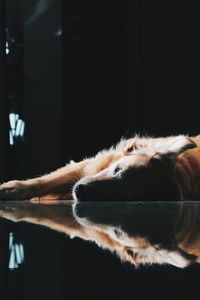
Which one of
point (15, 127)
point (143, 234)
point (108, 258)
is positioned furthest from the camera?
point (15, 127)

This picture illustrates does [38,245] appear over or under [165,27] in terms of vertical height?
under

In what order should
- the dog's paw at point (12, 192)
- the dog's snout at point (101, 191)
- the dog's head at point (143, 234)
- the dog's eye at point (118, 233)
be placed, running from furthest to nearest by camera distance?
the dog's paw at point (12, 192)
the dog's snout at point (101, 191)
the dog's eye at point (118, 233)
the dog's head at point (143, 234)

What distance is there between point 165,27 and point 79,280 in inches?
138

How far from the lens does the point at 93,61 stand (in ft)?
12.3

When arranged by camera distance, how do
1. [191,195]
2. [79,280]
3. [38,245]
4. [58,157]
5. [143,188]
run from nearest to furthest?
[79,280] → [38,245] → [143,188] → [191,195] → [58,157]

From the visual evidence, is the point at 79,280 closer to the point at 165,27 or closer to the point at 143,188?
the point at 143,188

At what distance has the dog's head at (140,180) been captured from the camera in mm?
1589

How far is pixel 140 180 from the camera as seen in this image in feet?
5.24

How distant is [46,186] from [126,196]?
468 mm

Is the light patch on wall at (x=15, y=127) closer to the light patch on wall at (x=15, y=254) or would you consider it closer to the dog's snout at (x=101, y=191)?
the dog's snout at (x=101, y=191)

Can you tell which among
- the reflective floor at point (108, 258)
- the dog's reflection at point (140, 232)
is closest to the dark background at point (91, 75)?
the dog's reflection at point (140, 232)

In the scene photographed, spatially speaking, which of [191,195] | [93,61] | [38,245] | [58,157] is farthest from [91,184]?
[93,61]

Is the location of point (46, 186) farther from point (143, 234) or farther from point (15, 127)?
point (15, 127)

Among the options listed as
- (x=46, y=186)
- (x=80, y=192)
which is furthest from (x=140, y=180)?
(x=46, y=186)
